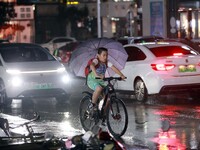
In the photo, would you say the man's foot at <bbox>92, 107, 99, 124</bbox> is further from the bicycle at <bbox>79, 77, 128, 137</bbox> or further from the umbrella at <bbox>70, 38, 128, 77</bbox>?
the umbrella at <bbox>70, 38, 128, 77</bbox>

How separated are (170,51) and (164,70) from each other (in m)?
0.83

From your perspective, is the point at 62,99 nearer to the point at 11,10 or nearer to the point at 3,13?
the point at 3,13

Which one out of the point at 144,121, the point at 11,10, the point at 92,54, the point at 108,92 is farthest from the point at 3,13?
the point at 108,92

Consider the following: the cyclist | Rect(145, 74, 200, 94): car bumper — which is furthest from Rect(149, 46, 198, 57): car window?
the cyclist

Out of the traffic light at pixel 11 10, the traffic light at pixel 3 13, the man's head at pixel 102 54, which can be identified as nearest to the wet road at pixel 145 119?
the man's head at pixel 102 54

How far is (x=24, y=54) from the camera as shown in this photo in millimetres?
16641

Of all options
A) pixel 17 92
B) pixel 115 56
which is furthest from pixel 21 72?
pixel 115 56

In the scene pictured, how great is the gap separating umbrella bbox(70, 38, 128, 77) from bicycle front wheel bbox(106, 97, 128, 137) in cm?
113

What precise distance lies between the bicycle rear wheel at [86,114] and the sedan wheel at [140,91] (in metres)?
4.64

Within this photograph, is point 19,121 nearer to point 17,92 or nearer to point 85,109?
point 85,109

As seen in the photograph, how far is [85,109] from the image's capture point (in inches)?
470

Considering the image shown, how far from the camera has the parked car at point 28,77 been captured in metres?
15.8

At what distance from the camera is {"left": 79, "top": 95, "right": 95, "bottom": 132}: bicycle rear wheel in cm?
1166

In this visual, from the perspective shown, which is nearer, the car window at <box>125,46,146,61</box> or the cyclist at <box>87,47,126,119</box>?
the cyclist at <box>87,47,126,119</box>
